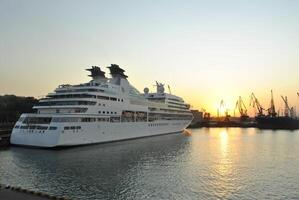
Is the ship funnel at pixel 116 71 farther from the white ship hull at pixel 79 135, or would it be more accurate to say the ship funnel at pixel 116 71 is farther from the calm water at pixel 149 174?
the calm water at pixel 149 174

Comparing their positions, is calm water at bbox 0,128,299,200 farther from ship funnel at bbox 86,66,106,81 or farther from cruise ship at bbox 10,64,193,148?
ship funnel at bbox 86,66,106,81

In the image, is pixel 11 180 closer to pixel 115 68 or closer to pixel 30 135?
pixel 30 135

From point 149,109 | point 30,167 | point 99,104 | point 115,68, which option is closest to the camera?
point 30,167

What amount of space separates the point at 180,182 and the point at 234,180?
18.2 feet

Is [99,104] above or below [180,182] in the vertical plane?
above

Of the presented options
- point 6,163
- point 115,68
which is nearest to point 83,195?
point 6,163

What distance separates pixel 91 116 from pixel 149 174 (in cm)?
2682

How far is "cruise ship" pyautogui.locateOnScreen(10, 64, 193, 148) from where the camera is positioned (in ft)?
182

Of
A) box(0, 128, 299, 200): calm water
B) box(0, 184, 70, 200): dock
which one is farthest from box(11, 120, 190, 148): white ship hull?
box(0, 184, 70, 200): dock

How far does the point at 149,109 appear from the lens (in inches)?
3477

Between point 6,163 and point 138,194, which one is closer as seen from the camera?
point 138,194

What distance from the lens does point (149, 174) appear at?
121 feet

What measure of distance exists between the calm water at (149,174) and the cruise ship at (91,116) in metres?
3.67

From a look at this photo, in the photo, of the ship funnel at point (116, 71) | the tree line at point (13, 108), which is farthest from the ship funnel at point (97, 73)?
the tree line at point (13, 108)
